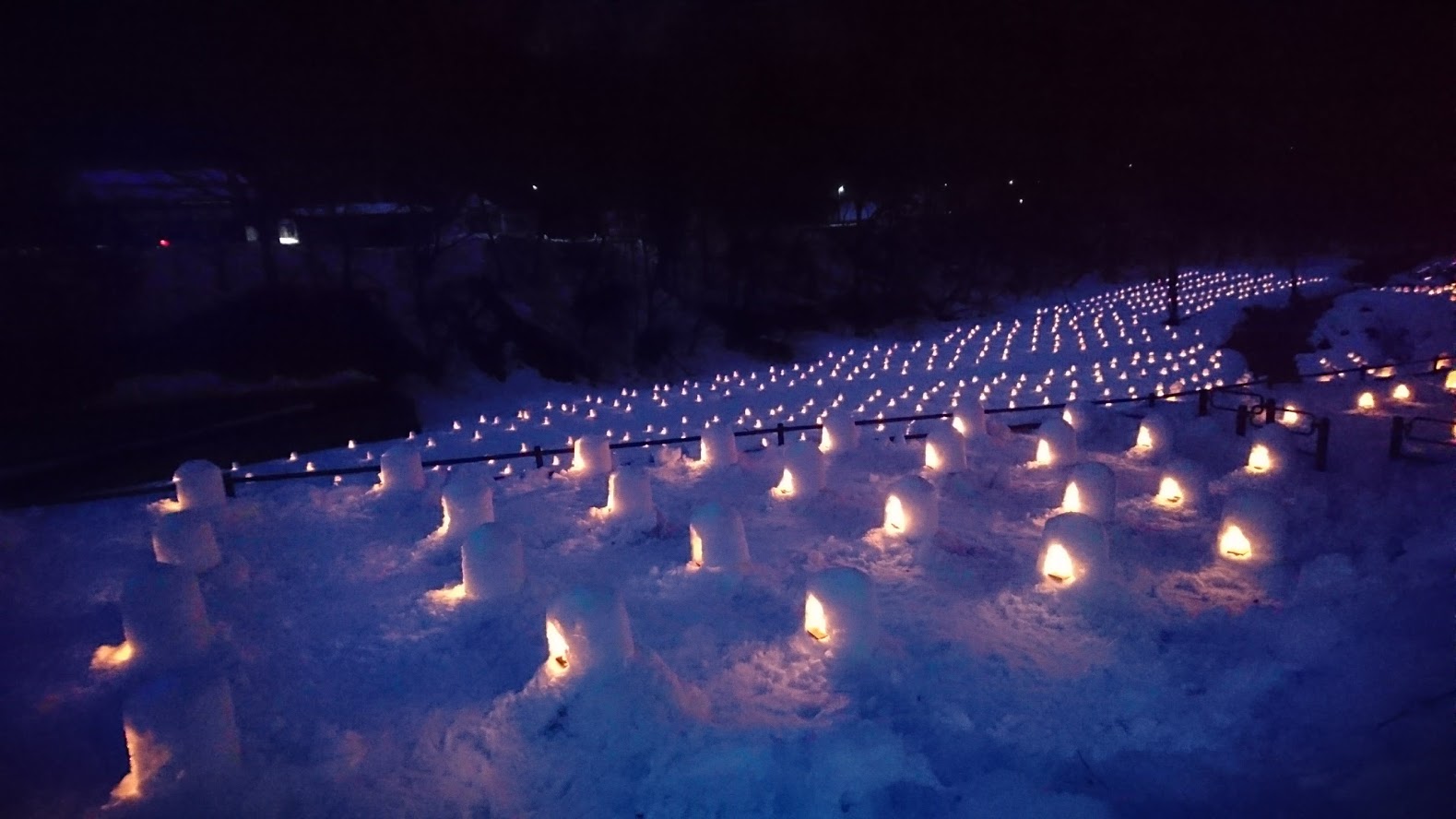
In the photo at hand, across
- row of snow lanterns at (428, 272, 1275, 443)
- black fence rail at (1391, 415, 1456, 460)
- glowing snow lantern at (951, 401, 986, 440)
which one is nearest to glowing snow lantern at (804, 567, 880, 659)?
glowing snow lantern at (951, 401, 986, 440)

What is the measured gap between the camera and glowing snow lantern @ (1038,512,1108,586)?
6461 millimetres

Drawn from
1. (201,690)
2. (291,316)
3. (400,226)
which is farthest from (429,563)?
(400,226)

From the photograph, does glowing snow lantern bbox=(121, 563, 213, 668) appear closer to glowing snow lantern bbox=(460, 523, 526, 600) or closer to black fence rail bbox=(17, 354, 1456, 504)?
glowing snow lantern bbox=(460, 523, 526, 600)

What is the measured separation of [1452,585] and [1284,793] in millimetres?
2844

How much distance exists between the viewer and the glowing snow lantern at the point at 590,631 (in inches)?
199

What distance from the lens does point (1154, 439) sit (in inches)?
406

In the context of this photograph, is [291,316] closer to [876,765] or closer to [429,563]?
[429,563]

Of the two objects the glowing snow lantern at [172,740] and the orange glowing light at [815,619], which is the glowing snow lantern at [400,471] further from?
the orange glowing light at [815,619]

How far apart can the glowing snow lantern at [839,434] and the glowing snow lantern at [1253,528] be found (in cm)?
443

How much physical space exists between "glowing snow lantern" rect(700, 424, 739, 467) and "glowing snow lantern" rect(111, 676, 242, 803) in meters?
6.23

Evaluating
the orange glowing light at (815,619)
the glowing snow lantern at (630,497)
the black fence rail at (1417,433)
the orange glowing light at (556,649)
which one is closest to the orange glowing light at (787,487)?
the glowing snow lantern at (630,497)

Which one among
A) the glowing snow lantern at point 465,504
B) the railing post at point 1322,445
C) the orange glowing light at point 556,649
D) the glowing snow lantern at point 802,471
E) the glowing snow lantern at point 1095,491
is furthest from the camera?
the railing post at point 1322,445

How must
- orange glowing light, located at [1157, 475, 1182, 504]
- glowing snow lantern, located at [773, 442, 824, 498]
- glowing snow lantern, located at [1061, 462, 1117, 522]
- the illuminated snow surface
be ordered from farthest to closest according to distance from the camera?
glowing snow lantern, located at [773, 442, 824, 498], orange glowing light, located at [1157, 475, 1182, 504], glowing snow lantern, located at [1061, 462, 1117, 522], the illuminated snow surface

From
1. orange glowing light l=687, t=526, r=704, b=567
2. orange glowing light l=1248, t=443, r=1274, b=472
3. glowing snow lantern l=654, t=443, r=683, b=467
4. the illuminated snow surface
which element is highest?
glowing snow lantern l=654, t=443, r=683, b=467
